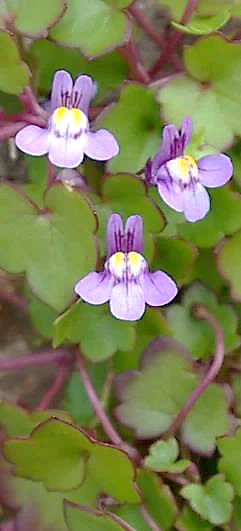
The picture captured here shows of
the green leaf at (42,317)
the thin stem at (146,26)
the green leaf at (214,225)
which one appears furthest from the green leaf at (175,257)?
the thin stem at (146,26)

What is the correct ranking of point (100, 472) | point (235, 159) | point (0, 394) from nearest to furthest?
point (100, 472) → point (235, 159) → point (0, 394)

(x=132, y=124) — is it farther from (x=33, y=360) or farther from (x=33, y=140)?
(x=33, y=360)

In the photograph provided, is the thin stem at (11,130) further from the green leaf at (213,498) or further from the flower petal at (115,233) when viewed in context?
the green leaf at (213,498)

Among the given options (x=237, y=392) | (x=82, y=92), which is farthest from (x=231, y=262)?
(x=82, y=92)

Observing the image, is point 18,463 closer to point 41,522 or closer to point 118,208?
point 41,522

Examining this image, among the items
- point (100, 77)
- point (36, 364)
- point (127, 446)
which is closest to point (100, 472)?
point (127, 446)

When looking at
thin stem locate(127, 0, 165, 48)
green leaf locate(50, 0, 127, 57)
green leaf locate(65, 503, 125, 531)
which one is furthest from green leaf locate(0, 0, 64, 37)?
green leaf locate(65, 503, 125, 531)

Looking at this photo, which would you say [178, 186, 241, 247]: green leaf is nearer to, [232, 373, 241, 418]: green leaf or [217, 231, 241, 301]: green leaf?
[217, 231, 241, 301]: green leaf

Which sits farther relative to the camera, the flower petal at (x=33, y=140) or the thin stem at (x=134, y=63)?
the thin stem at (x=134, y=63)
